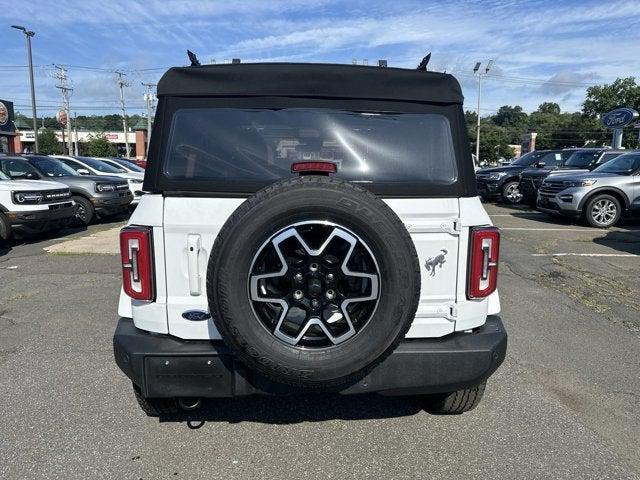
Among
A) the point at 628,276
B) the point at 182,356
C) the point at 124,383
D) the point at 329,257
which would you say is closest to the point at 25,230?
the point at 124,383

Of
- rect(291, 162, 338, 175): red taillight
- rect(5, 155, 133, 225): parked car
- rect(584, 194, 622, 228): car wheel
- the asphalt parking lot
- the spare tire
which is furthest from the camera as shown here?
rect(5, 155, 133, 225): parked car

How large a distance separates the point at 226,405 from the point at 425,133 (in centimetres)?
221

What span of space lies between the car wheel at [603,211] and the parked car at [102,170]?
11580 mm

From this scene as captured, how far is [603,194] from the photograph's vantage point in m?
11.4

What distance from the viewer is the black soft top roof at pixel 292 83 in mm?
2754

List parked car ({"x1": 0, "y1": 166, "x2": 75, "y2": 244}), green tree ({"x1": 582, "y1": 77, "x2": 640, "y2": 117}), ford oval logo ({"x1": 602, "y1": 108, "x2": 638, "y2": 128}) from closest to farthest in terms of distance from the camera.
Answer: parked car ({"x1": 0, "y1": 166, "x2": 75, "y2": 244}) < ford oval logo ({"x1": 602, "y1": 108, "x2": 638, "y2": 128}) < green tree ({"x1": 582, "y1": 77, "x2": 640, "y2": 117})

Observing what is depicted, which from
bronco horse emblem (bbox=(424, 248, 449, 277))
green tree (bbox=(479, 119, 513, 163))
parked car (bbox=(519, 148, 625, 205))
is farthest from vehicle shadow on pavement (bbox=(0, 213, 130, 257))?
green tree (bbox=(479, 119, 513, 163))

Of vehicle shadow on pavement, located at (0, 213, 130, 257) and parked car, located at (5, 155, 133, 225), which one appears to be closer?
vehicle shadow on pavement, located at (0, 213, 130, 257)

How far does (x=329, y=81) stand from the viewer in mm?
2764

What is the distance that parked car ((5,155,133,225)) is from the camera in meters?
11.6

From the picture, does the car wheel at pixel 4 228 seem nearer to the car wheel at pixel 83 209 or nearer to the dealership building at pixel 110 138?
the car wheel at pixel 83 209

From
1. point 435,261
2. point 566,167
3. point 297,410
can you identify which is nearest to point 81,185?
point 297,410

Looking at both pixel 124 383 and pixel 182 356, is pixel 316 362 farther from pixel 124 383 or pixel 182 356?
pixel 124 383

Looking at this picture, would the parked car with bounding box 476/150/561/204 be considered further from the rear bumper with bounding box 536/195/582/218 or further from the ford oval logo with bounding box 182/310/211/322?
the ford oval logo with bounding box 182/310/211/322
